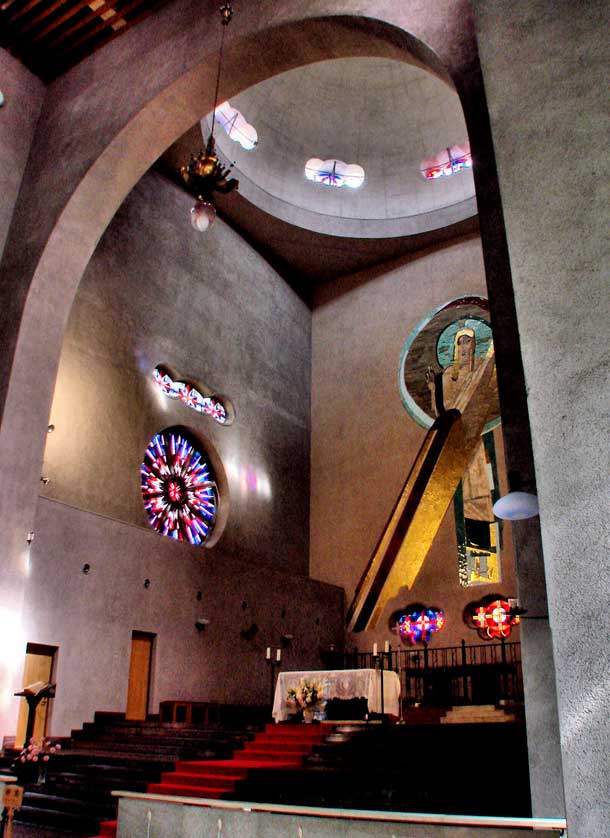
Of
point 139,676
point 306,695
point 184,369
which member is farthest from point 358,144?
point 306,695

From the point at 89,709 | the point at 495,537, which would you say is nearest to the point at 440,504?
the point at 495,537

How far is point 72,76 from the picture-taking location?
31.0 ft

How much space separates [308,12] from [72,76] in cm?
379

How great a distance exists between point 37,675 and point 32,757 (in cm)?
315

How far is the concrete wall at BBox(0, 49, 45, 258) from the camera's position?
8922mm

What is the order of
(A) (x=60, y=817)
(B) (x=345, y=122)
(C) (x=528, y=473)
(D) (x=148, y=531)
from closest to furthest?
1. (C) (x=528, y=473)
2. (A) (x=60, y=817)
3. (D) (x=148, y=531)
4. (B) (x=345, y=122)

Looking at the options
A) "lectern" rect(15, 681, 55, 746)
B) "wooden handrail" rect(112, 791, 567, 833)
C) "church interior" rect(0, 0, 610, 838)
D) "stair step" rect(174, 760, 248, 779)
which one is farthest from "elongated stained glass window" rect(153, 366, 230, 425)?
"wooden handrail" rect(112, 791, 567, 833)

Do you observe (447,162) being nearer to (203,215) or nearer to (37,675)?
(203,215)

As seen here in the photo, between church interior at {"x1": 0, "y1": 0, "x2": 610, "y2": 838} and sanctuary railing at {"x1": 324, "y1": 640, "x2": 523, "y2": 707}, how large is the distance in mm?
82

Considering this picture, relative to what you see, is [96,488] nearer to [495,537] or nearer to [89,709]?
[89,709]

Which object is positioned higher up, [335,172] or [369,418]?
[335,172]

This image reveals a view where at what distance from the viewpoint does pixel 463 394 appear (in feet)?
45.5

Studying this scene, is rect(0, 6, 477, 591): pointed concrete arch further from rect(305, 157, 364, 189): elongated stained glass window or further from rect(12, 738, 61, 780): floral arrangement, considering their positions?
rect(305, 157, 364, 189): elongated stained glass window

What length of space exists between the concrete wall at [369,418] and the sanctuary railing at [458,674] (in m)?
0.80
